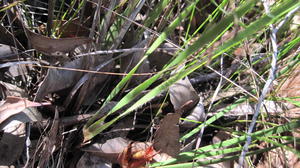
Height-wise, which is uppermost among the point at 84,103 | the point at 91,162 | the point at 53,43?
the point at 53,43

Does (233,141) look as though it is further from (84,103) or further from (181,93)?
(84,103)

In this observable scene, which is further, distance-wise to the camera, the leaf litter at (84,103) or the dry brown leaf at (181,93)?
the dry brown leaf at (181,93)

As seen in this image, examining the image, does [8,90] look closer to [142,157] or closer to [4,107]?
[4,107]

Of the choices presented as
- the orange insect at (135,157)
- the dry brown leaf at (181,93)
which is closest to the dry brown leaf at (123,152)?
the orange insect at (135,157)

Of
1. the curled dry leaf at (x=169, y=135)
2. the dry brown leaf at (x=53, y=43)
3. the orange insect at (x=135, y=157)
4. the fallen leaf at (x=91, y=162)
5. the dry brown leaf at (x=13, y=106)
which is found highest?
the dry brown leaf at (x=53, y=43)

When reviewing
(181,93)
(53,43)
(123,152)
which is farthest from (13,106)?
(181,93)

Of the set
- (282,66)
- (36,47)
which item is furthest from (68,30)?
(282,66)

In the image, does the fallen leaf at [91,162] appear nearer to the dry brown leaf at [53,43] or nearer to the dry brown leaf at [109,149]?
the dry brown leaf at [109,149]
